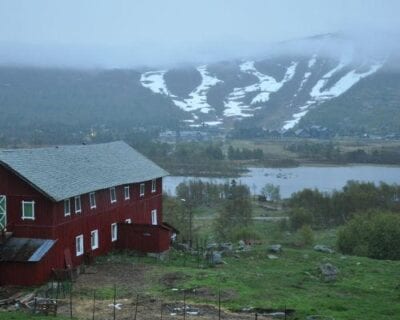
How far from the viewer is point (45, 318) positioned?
26.0 meters

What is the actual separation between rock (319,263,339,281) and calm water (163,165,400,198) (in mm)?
85924

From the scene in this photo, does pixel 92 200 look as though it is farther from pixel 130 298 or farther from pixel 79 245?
pixel 130 298

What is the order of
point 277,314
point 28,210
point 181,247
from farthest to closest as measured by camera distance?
1. point 181,247
2. point 28,210
3. point 277,314

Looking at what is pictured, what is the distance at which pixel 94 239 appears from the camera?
40.2 meters

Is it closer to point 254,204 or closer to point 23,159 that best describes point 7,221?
point 23,159

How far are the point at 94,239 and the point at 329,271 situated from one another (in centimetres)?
1442

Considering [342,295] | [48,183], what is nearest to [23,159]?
[48,183]

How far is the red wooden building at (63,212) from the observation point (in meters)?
34.8

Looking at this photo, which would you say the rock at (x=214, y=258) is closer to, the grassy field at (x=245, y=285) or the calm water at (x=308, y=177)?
the grassy field at (x=245, y=285)

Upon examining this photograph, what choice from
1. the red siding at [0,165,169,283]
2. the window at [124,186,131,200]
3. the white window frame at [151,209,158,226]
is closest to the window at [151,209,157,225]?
the white window frame at [151,209,158,226]

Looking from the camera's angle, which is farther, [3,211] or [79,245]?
[79,245]

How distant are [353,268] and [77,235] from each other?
53.9 ft

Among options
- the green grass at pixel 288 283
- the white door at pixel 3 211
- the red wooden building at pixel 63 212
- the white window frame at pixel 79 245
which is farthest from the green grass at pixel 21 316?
the white window frame at pixel 79 245

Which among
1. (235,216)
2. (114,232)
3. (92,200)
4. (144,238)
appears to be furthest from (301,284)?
(235,216)
